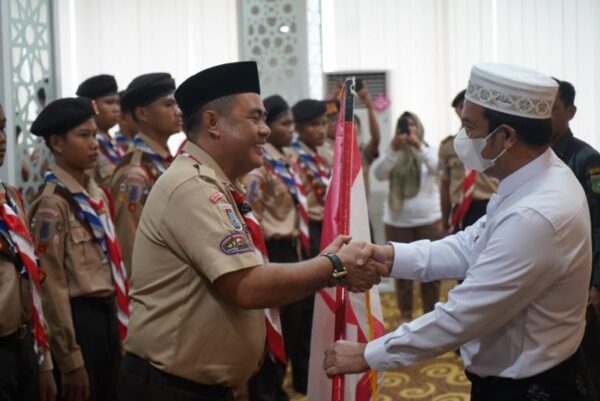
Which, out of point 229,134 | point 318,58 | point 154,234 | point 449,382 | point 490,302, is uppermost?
point 318,58

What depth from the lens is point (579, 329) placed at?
1670mm

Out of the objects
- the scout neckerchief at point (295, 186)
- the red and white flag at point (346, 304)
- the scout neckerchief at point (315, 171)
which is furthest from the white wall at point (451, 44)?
the red and white flag at point (346, 304)

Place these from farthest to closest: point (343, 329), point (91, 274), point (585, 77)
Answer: point (585, 77), point (91, 274), point (343, 329)

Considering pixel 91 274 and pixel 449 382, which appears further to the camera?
pixel 449 382

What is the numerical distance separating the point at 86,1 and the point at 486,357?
5.04m

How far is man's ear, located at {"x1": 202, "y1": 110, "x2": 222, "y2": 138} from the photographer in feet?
5.95

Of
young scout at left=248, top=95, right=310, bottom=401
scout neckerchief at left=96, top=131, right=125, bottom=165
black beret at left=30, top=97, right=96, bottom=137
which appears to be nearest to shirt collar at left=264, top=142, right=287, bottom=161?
young scout at left=248, top=95, right=310, bottom=401

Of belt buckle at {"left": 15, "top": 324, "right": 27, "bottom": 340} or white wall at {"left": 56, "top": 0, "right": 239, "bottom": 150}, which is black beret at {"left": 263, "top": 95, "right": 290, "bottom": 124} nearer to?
white wall at {"left": 56, "top": 0, "right": 239, "bottom": 150}

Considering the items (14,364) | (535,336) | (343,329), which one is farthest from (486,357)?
(14,364)

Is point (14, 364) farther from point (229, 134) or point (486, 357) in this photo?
point (486, 357)

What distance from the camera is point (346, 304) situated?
7.04 ft

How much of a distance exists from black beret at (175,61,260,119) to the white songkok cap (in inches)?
23.0

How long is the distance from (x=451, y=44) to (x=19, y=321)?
16.3 ft

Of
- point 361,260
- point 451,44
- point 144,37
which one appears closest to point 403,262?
point 361,260
